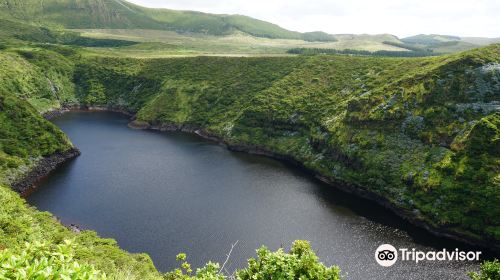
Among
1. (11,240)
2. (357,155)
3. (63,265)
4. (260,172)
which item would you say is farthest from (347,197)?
(63,265)

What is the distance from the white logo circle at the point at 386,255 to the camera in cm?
8581

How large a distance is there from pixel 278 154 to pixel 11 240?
11805 centimetres

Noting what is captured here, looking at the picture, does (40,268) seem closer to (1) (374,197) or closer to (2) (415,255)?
(2) (415,255)

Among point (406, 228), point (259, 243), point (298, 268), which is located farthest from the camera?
point (406, 228)

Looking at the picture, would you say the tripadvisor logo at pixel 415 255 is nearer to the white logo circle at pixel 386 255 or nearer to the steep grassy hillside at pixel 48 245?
the white logo circle at pixel 386 255

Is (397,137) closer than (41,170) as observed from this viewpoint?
Yes

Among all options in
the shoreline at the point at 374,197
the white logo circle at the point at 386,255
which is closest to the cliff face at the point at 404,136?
the shoreline at the point at 374,197

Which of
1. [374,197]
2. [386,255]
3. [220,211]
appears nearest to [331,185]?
[374,197]

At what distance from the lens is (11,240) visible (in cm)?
5459

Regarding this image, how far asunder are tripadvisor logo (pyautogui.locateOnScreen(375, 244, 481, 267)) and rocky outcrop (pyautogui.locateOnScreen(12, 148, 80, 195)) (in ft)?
343

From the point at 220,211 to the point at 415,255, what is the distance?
168ft

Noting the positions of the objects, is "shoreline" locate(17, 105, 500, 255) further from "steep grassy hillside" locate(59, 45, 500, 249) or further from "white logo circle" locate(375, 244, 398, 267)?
"white logo circle" locate(375, 244, 398, 267)

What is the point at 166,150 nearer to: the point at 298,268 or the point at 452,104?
the point at 452,104

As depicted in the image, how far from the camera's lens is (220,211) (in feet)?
355
